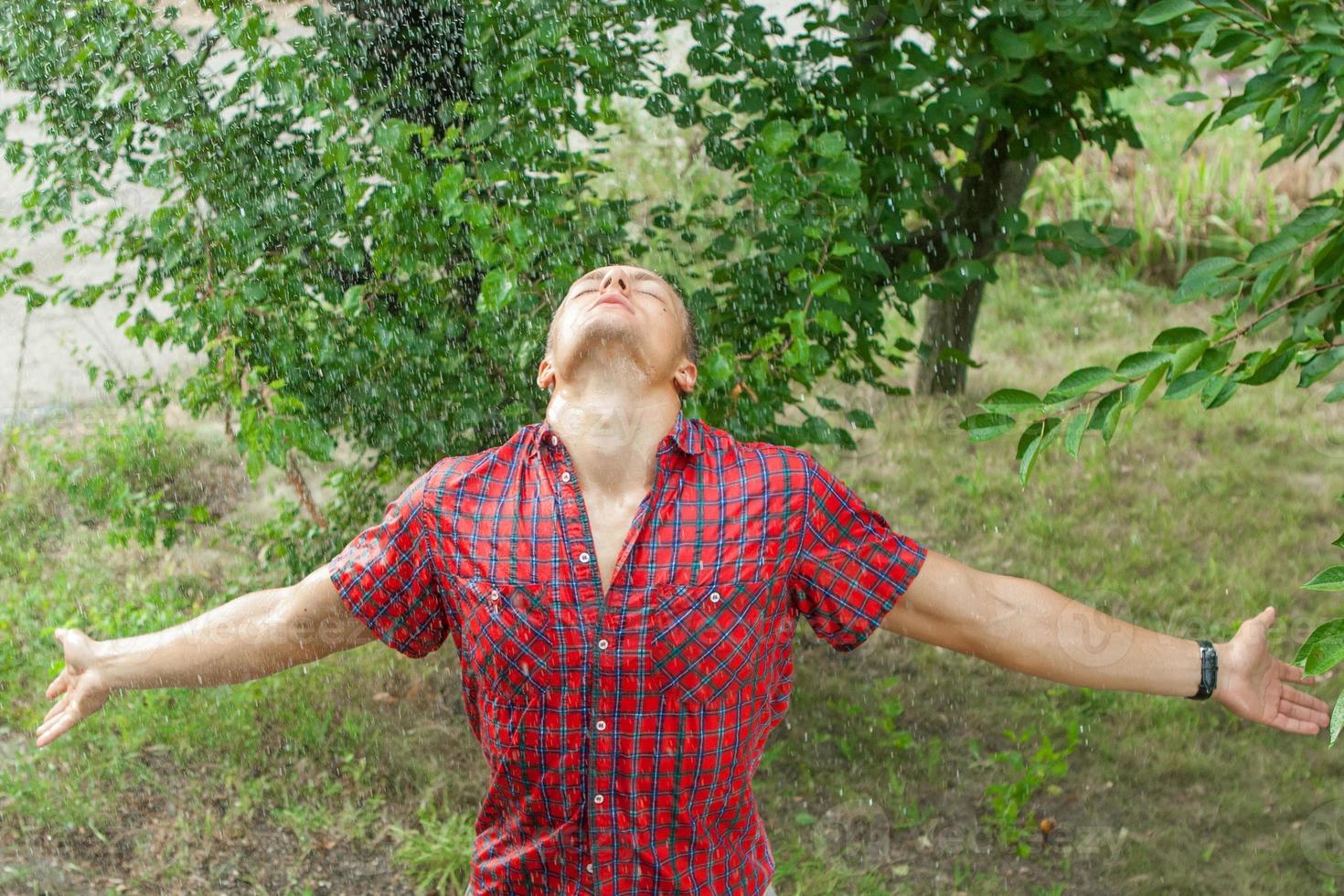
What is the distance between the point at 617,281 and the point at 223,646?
834 millimetres

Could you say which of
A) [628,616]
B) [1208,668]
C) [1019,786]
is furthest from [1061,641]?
[1019,786]

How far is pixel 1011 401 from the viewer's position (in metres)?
2.15

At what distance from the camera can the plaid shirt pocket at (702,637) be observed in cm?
189

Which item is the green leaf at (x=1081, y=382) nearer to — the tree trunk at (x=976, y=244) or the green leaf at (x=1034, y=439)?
the green leaf at (x=1034, y=439)

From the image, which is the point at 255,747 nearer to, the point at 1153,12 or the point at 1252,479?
the point at 1153,12

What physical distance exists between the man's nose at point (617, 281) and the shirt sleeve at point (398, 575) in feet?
1.34

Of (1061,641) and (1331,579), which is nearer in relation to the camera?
(1331,579)

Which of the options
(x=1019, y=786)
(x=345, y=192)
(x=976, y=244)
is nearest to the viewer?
(x=345, y=192)

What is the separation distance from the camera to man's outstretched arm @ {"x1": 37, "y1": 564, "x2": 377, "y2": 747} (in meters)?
2.09

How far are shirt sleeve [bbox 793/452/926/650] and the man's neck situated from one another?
0.23 meters

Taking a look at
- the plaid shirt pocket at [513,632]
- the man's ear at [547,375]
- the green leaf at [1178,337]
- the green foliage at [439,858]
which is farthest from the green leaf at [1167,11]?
the green foliage at [439,858]

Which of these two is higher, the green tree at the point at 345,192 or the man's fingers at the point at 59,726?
the green tree at the point at 345,192

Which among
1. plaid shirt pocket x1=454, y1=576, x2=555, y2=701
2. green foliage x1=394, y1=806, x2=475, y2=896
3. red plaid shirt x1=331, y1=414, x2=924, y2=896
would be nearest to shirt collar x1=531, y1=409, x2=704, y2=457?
red plaid shirt x1=331, y1=414, x2=924, y2=896

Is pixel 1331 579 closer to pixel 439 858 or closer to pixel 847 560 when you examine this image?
pixel 847 560
